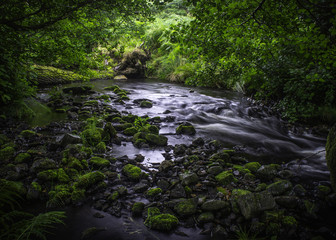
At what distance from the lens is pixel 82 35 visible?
370 centimetres

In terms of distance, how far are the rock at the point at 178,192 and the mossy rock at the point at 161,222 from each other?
49cm

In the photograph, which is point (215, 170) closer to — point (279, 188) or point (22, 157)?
point (279, 188)

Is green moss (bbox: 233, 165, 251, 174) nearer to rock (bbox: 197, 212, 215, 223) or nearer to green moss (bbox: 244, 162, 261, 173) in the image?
green moss (bbox: 244, 162, 261, 173)

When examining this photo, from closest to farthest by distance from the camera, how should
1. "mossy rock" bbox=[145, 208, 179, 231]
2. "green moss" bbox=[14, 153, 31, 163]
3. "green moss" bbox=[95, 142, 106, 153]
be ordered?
"mossy rock" bbox=[145, 208, 179, 231] → "green moss" bbox=[14, 153, 31, 163] → "green moss" bbox=[95, 142, 106, 153]

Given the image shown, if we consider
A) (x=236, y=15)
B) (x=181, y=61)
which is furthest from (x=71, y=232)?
(x=181, y=61)

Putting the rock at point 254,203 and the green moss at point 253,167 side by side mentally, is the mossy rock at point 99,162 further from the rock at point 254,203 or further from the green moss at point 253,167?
the green moss at point 253,167

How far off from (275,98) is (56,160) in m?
8.56

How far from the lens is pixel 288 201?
2998 mm

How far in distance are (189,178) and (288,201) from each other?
62.6 inches

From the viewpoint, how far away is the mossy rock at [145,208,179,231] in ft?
8.51

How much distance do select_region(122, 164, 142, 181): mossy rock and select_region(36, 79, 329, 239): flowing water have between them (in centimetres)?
57

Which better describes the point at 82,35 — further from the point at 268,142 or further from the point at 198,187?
the point at 268,142

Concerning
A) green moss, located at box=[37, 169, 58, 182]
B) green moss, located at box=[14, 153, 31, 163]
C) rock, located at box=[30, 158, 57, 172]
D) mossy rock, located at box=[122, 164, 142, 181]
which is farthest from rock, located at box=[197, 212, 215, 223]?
green moss, located at box=[14, 153, 31, 163]

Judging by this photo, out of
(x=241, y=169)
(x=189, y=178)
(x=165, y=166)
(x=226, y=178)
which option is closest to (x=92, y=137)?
(x=165, y=166)
